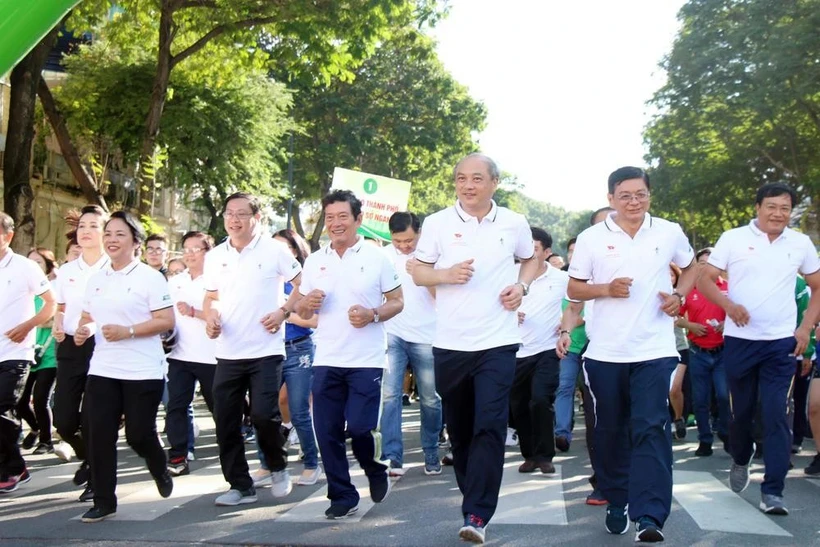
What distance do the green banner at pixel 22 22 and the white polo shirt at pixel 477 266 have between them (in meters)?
4.11

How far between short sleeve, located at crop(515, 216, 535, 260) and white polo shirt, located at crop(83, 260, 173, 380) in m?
2.32

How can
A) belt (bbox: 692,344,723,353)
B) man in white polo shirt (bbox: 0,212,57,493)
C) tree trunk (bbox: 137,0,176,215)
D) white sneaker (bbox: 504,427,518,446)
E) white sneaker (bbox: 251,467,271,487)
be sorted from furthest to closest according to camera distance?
tree trunk (bbox: 137,0,176,215) < white sneaker (bbox: 504,427,518,446) < belt (bbox: 692,344,723,353) < white sneaker (bbox: 251,467,271,487) < man in white polo shirt (bbox: 0,212,57,493)

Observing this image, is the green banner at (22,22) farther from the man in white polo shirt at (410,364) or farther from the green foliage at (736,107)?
the green foliage at (736,107)

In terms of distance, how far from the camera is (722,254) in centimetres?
739

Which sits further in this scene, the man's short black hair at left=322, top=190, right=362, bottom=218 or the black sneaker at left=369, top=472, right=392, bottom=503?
the man's short black hair at left=322, top=190, right=362, bottom=218

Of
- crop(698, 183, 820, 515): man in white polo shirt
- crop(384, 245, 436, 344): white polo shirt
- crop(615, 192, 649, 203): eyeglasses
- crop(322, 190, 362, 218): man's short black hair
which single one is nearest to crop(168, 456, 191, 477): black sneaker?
crop(384, 245, 436, 344): white polo shirt

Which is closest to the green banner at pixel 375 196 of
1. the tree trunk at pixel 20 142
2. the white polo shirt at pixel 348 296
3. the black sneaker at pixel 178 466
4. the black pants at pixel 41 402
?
the tree trunk at pixel 20 142

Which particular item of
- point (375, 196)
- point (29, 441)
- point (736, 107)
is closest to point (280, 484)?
point (29, 441)

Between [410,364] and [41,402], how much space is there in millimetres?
3361

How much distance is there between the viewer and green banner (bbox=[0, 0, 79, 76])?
6.64ft

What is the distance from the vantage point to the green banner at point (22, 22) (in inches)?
79.7

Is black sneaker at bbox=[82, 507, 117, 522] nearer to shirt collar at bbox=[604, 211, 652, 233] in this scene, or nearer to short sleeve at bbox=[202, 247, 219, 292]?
short sleeve at bbox=[202, 247, 219, 292]

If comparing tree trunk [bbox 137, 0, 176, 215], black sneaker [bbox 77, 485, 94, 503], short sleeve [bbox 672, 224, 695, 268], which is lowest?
black sneaker [bbox 77, 485, 94, 503]

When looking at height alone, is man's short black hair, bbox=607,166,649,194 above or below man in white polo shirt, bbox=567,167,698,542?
→ above
